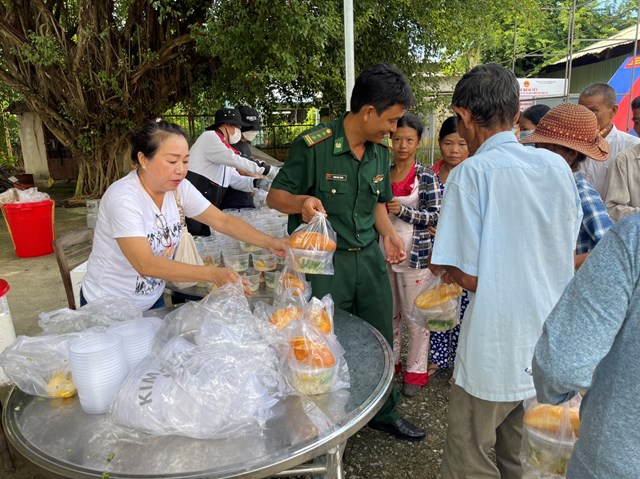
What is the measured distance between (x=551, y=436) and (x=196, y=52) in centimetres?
922

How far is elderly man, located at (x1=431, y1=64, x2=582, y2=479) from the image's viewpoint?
1407 mm

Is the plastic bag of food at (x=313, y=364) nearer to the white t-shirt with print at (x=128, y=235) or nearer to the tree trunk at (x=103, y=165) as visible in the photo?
the white t-shirt with print at (x=128, y=235)

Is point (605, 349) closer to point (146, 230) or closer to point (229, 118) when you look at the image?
point (146, 230)

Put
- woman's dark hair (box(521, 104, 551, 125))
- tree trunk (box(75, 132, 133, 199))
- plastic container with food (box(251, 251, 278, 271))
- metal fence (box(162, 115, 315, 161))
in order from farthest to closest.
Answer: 1. metal fence (box(162, 115, 315, 161))
2. tree trunk (box(75, 132, 133, 199))
3. woman's dark hair (box(521, 104, 551, 125))
4. plastic container with food (box(251, 251, 278, 271))

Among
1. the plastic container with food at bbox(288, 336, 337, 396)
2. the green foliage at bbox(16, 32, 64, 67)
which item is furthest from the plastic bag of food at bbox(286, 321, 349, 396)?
the green foliage at bbox(16, 32, 64, 67)

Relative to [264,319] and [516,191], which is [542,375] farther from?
[264,319]

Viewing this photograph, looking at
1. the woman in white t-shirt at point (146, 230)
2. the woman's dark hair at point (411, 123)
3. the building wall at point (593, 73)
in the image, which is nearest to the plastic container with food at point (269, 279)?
the woman in white t-shirt at point (146, 230)

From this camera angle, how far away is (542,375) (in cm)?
86

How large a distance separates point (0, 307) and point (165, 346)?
1802mm

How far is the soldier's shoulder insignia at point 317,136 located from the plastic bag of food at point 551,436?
1530 millimetres

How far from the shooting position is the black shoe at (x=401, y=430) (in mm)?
2547

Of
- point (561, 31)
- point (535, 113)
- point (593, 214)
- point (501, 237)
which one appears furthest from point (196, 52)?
point (561, 31)

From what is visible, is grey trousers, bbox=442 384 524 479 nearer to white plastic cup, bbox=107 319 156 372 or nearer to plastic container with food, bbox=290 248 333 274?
plastic container with food, bbox=290 248 333 274

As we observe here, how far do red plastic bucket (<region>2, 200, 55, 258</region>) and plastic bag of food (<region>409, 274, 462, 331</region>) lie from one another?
569 centimetres
